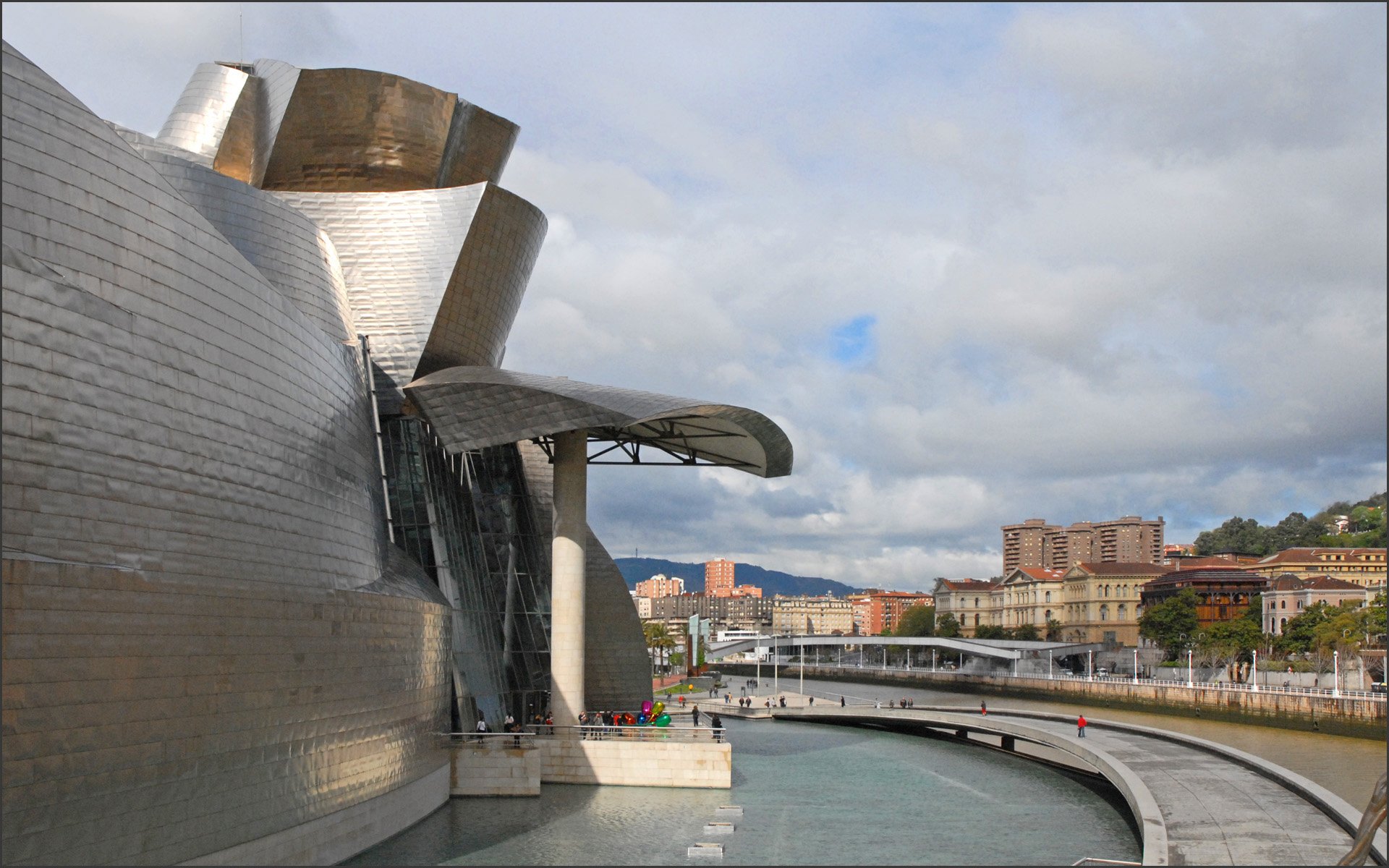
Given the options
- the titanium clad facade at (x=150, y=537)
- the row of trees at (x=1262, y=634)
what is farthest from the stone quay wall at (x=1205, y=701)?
the titanium clad facade at (x=150, y=537)

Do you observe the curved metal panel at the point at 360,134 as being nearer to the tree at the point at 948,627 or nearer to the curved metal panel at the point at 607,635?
the curved metal panel at the point at 607,635

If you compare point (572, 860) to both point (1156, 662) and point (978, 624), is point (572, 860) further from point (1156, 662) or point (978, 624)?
point (978, 624)

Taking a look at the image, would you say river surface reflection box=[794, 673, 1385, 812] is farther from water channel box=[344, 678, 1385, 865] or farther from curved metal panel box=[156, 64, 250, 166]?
curved metal panel box=[156, 64, 250, 166]

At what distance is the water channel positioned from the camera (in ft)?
81.2

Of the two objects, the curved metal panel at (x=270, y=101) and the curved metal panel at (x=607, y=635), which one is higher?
the curved metal panel at (x=270, y=101)

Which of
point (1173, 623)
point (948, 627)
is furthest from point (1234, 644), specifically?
point (948, 627)

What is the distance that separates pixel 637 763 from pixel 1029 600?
455ft

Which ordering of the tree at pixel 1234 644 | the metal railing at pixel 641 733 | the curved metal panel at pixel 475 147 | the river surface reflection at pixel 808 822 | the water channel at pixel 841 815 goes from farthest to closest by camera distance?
1. the tree at pixel 1234 644
2. the curved metal panel at pixel 475 147
3. the metal railing at pixel 641 733
4. the water channel at pixel 841 815
5. the river surface reflection at pixel 808 822

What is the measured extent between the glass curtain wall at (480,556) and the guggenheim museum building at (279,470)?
0.11 m

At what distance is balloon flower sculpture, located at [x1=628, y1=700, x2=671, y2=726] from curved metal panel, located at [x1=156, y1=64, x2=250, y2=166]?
69.4 feet

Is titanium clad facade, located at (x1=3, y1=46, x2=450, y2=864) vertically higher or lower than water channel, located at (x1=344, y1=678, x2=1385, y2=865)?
higher

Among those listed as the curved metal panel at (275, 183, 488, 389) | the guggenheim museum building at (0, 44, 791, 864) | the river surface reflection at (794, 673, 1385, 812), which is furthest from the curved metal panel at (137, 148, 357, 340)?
the river surface reflection at (794, 673, 1385, 812)

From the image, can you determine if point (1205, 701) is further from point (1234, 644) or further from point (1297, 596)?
point (1297, 596)

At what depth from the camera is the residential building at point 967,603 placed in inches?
7003
